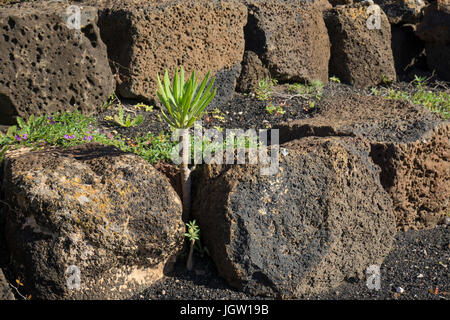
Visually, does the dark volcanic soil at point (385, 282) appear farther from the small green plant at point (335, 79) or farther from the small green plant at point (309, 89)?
the small green plant at point (335, 79)

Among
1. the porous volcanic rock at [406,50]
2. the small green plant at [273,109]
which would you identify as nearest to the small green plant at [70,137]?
the small green plant at [273,109]

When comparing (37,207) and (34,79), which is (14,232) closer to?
(37,207)

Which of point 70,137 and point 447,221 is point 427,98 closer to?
point 447,221

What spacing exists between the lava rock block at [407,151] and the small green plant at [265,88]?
4.30 ft

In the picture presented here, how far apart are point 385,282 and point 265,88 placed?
9.29 feet

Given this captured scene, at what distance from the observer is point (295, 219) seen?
359 centimetres

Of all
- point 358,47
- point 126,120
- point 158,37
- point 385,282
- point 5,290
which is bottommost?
point 385,282

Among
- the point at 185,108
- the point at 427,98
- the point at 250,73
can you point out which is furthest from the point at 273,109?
the point at 185,108

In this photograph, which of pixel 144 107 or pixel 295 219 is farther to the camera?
pixel 144 107

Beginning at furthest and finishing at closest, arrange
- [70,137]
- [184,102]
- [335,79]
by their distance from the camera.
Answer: [335,79], [70,137], [184,102]

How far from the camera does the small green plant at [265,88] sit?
593cm

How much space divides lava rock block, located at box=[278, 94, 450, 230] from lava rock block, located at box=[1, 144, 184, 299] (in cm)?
145

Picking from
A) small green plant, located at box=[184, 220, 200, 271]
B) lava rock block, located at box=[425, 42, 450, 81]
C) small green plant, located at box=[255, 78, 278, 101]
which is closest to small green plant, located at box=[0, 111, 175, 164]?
small green plant, located at box=[184, 220, 200, 271]

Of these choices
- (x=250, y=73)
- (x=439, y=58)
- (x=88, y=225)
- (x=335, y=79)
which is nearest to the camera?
(x=88, y=225)
